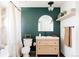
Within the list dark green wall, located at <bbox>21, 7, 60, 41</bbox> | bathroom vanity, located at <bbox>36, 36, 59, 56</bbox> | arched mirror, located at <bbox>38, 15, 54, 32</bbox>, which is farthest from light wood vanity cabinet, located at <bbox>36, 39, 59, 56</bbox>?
arched mirror, located at <bbox>38, 15, 54, 32</bbox>

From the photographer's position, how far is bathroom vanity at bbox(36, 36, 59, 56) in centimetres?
389

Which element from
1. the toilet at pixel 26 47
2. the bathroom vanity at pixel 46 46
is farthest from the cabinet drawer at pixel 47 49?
the toilet at pixel 26 47

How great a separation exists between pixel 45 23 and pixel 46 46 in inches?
29.1

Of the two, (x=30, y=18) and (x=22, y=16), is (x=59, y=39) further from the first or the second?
(x=22, y=16)

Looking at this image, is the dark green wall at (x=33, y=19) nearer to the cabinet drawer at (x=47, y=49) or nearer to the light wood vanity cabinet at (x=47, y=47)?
the light wood vanity cabinet at (x=47, y=47)

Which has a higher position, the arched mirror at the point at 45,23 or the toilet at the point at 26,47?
the arched mirror at the point at 45,23

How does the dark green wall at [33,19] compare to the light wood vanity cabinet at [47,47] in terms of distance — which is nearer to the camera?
the dark green wall at [33,19]

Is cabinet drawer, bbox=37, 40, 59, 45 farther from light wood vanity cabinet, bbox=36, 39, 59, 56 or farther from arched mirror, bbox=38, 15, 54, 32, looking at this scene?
arched mirror, bbox=38, 15, 54, 32

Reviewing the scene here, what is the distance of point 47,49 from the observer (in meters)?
3.96

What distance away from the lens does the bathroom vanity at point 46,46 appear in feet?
12.8

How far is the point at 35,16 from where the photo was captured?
3973mm

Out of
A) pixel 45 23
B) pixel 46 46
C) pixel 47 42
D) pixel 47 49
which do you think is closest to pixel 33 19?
pixel 45 23

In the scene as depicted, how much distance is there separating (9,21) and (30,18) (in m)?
1.07

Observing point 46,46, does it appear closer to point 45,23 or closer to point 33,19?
point 45,23
